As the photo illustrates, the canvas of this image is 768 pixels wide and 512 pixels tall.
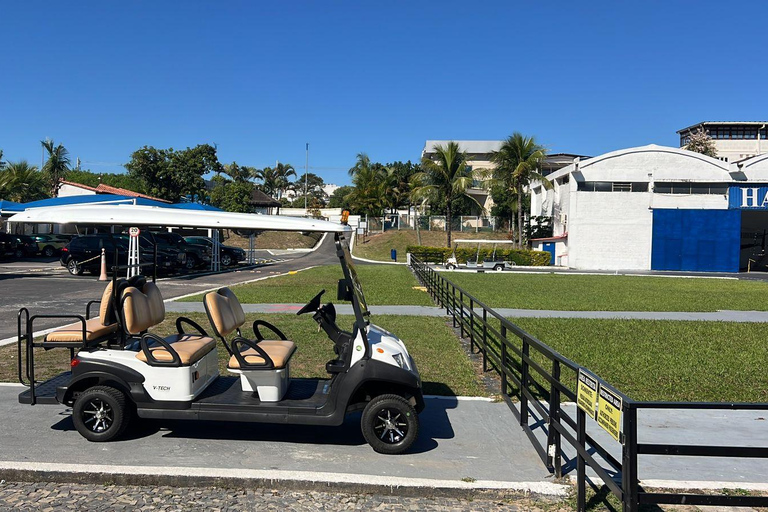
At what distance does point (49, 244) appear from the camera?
37656mm

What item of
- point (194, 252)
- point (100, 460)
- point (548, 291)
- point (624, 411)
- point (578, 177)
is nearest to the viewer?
point (624, 411)

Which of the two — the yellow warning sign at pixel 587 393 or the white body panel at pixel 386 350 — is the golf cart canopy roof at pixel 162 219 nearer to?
the white body panel at pixel 386 350

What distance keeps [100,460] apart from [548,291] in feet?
59.3

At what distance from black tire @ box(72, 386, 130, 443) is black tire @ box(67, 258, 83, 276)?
2101 centimetres

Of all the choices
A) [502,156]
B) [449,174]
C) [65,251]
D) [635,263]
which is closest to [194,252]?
[65,251]

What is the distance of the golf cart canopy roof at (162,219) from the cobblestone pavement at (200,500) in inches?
87.1

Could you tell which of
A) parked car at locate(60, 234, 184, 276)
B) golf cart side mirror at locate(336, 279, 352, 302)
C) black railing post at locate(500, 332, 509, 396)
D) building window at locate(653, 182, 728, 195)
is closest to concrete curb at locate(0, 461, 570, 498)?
golf cart side mirror at locate(336, 279, 352, 302)

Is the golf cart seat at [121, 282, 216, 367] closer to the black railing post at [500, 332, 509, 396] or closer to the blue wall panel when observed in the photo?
the black railing post at [500, 332, 509, 396]

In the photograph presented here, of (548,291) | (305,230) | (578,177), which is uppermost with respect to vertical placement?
(578,177)

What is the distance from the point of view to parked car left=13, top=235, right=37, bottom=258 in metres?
35.8

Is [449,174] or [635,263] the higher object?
[449,174]

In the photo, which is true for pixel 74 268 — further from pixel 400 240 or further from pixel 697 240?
pixel 697 240

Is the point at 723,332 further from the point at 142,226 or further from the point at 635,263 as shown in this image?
the point at 635,263

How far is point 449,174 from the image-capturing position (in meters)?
45.3
